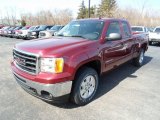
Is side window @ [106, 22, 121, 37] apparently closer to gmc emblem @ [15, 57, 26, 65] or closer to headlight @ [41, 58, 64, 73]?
headlight @ [41, 58, 64, 73]

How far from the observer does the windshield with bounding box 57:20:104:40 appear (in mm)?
4762

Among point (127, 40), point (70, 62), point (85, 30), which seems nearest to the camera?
point (70, 62)

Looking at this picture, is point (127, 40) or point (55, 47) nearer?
point (55, 47)

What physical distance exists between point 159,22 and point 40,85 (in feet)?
157

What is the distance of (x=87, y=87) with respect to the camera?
14.3 feet

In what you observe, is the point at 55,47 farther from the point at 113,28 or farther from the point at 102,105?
the point at 113,28

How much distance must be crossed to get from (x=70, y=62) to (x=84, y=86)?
827mm

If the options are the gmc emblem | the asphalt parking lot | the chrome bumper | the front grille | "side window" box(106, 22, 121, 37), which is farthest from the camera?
"side window" box(106, 22, 121, 37)

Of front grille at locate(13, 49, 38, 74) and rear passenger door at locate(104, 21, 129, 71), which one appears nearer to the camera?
front grille at locate(13, 49, 38, 74)

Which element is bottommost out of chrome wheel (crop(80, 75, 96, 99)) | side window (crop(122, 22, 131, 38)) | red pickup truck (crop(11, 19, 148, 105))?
chrome wheel (crop(80, 75, 96, 99))

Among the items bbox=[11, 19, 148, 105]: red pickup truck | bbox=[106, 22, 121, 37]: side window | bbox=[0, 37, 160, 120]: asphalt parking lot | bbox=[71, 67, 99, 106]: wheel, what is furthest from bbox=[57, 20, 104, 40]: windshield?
bbox=[0, 37, 160, 120]: asphalt parking lot

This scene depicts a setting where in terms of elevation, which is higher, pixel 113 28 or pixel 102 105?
pixel 113 28

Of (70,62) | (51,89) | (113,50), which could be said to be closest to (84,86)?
(70,62)

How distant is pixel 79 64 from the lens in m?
3.86
